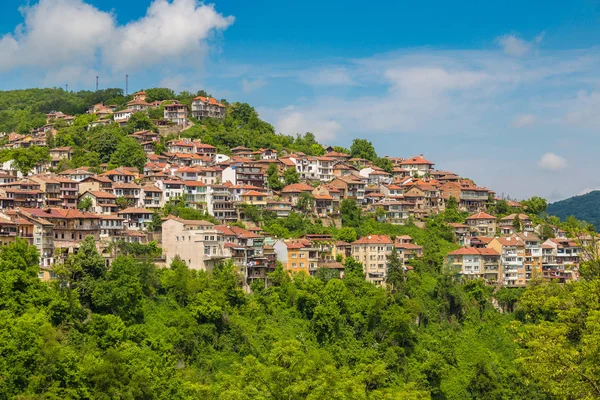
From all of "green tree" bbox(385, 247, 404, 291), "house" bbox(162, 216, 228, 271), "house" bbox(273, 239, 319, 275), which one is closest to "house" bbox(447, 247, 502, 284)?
"green tree" bbox(385, 247, 404, 291)

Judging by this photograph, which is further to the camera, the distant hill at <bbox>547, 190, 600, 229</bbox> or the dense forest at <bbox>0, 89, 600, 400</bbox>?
the distant hill at <bbox>547, 190, 600, 229</bbox>

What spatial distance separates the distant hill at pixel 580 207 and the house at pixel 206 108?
100822 mm

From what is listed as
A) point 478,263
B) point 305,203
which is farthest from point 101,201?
point 478,263

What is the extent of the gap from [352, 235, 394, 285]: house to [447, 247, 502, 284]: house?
618 cm

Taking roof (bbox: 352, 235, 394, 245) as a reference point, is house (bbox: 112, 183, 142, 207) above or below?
above

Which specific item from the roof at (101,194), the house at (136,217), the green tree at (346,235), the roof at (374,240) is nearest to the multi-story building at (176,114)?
the roof at (101,194)

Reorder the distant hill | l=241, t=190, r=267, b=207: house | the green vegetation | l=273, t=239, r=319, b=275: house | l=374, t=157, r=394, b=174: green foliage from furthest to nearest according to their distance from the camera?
the distant hill, l=374, t=157, r=394, b=174: green foliage, l=241, t=190, r=267, b=207: house, l=273, t=239, r=319, b=275: house, the green vegetation

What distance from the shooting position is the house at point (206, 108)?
8406 cm

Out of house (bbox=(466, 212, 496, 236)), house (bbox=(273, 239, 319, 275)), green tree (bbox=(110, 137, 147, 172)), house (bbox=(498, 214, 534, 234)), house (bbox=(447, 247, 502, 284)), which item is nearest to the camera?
house (bbox=(273, 239, 319, 275))

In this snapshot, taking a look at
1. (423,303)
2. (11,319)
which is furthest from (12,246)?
(423,303)

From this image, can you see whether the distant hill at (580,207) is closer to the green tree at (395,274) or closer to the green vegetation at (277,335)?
the green vegetation at (277,335)

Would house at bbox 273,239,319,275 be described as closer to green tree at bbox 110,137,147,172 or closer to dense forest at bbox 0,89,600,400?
→ dense forest at bbox 0,89,600,400

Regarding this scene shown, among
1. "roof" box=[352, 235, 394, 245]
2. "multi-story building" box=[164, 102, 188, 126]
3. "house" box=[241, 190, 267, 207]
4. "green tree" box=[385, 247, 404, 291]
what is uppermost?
"multi-story building" box=[164, 102, 188, 126]

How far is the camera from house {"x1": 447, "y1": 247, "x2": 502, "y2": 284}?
195 ft
